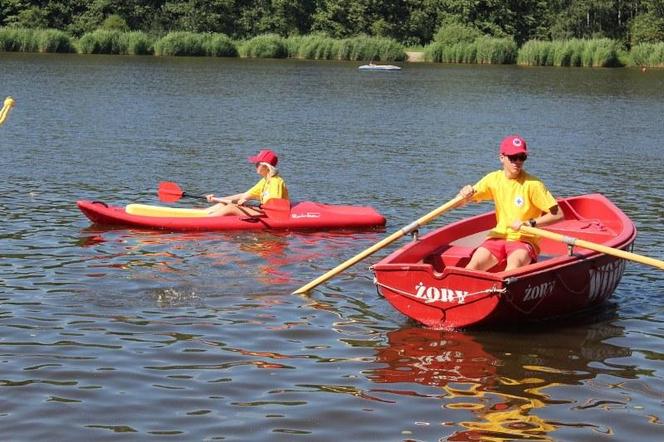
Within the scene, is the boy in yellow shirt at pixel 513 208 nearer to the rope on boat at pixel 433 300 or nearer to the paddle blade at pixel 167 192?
the rope on boat at pixel 433 300

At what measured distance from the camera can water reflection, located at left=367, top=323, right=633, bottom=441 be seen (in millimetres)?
8227

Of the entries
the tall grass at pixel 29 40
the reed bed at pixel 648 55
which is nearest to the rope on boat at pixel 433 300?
the reed bed at pixel 648 55

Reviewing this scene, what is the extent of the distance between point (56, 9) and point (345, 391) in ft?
245

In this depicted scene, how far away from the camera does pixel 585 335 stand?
10.7 metres

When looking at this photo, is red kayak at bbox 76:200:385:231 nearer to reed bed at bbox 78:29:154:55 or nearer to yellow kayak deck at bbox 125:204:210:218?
yellow kayak deck at bbox 125:204:210:218

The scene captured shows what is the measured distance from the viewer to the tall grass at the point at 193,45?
6906 cm

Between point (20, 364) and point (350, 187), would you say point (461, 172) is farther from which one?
point (20, 364)

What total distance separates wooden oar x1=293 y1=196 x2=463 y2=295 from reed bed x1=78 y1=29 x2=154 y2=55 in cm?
5904

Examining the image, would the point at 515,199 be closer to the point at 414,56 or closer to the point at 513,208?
the point at 513,208

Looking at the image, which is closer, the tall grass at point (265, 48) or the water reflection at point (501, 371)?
the water reflection at point (501, 371)

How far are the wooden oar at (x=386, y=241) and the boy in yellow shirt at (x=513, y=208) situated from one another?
25 cm

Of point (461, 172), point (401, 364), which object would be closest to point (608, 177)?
point (461, 172)

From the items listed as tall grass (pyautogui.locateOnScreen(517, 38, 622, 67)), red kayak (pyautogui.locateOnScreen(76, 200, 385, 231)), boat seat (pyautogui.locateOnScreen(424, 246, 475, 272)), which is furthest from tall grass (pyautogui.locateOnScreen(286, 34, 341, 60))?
boat seat (pyautogui.locateOnScreen(424, 246, 475, 272))

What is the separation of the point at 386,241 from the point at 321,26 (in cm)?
7223
